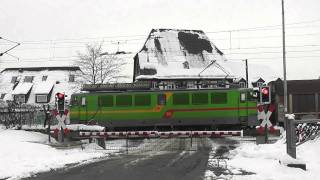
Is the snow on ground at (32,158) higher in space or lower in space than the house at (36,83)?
lower

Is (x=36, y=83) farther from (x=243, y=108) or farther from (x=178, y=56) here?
(x=243, y=108)

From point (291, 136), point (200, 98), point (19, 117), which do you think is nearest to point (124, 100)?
point (200, 98)

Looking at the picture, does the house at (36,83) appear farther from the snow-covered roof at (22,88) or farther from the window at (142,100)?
the window at (142,100)

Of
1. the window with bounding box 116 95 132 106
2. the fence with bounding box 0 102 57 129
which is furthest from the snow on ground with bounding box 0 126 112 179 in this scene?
the fence with bounding box 0 102 57 129

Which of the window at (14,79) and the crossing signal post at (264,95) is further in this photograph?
the window at (14,79)

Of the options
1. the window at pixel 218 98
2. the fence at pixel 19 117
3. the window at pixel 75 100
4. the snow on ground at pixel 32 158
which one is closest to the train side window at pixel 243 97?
the window at pixel 218 98

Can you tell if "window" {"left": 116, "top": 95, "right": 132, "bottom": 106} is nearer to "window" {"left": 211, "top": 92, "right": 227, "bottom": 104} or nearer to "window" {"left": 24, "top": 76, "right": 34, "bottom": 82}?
"window" {"left": 211, "top": 92, "right": 227, "bottom": 104}

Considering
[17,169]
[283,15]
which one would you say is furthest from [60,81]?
[17,169]

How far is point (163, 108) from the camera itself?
116 ft

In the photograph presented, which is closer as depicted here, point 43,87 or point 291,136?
point 291,136

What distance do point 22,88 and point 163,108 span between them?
50349 mm

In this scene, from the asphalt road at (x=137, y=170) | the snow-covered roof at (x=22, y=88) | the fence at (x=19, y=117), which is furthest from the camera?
the snow-covered roof at (x=22, y=88)

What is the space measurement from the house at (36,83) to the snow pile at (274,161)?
63192 mm

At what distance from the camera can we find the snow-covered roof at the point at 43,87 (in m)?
79.8
